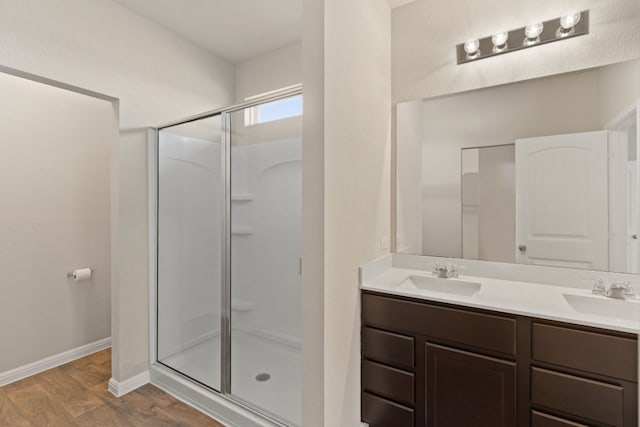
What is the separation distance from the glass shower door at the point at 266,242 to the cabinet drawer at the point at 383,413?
1.90ft

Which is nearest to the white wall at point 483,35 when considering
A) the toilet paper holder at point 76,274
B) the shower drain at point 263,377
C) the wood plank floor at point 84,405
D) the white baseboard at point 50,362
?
the shower drain at point 263,377

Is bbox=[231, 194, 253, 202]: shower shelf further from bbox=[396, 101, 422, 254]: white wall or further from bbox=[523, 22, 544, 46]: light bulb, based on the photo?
bbox=[523, 22, 544, 46]: light bulb

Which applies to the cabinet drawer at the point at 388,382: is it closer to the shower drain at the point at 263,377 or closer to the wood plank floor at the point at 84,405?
the shower drain at the point at 263,377

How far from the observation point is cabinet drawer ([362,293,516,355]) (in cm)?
141

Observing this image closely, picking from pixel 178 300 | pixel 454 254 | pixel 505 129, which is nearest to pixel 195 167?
pixel 178 300

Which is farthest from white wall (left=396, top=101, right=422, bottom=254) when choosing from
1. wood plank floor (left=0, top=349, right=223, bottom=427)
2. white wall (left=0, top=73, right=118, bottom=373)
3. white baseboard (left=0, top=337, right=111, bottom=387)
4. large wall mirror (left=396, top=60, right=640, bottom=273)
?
white baseboard (left=0, top=337, right=111, bottom=387)

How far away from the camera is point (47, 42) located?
→ 1.89m

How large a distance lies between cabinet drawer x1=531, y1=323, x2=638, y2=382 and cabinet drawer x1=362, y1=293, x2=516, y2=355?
0.11m

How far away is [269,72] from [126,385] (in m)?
2.95

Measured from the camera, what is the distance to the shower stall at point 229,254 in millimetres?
2227

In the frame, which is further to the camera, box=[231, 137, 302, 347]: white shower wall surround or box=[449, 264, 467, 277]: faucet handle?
box=[231, 137, 302, 347]: white shower wall surround

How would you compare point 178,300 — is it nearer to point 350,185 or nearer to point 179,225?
point 179,225

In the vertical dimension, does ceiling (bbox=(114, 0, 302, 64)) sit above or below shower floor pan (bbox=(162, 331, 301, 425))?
above

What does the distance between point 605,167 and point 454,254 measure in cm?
90
